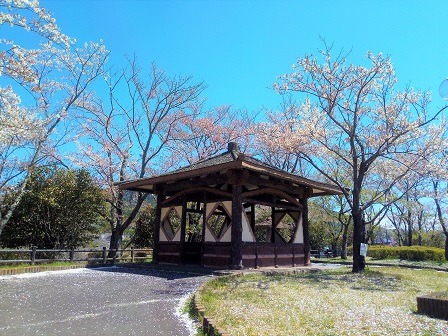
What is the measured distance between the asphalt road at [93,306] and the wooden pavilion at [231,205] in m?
A: 2.20

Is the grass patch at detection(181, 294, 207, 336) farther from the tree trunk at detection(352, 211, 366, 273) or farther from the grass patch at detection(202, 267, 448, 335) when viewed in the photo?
the tree trunk at detection(352, 211, 366, 273)

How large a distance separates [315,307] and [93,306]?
3.51 meters

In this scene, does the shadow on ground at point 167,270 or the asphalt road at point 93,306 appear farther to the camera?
the shadow on ground at point 167,270

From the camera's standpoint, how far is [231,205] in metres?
10.3

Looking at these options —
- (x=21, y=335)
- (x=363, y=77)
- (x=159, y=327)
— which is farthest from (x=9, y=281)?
(x=363, y=77)

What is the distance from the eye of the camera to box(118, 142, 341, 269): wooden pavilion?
→ 1003 centimetres

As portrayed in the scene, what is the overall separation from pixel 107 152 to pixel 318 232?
17.2 m

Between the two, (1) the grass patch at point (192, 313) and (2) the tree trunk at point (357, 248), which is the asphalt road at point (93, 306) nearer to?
(1) the grass patch at point (192, 313)

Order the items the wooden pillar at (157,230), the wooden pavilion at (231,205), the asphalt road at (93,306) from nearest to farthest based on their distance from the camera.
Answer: the asphalt road at (93,306) < the wooden pavilion at (231,205) < the wooden pillar at (157,230)

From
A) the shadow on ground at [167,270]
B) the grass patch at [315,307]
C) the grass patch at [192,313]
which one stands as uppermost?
the grass patch at [315,307]

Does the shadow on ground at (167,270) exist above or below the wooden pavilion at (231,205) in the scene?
below

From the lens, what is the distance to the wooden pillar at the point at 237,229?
9.81 meters

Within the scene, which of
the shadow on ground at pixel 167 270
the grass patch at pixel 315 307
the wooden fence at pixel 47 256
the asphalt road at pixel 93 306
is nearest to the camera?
the grass patch at pixel 315 307

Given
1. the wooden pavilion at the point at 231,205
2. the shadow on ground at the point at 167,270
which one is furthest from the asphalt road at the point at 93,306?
the wooden pavilion at the point at 231,205
